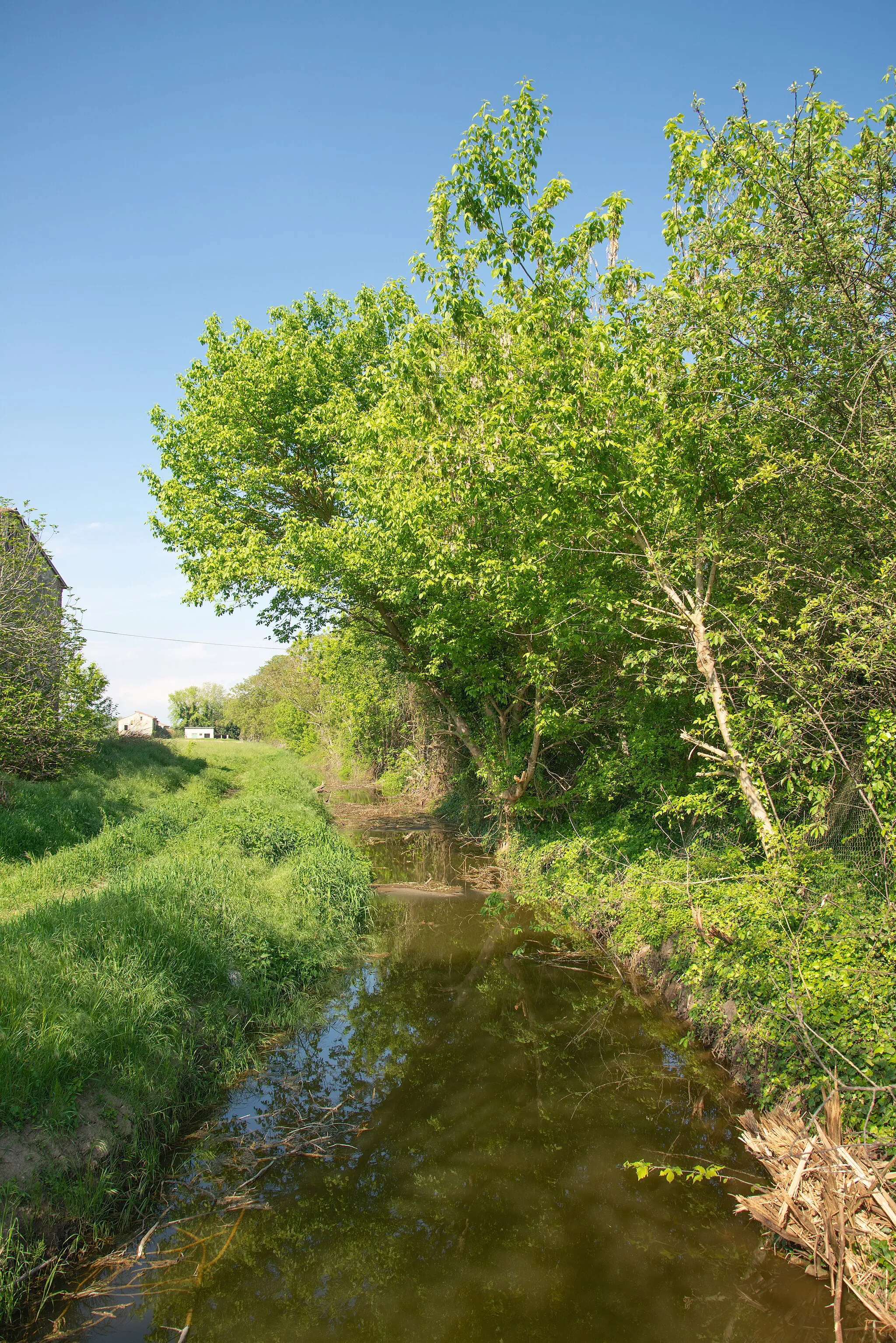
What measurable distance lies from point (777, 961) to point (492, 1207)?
3.03 m

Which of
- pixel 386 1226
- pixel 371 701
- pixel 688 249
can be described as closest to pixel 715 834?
pixel 386 1226

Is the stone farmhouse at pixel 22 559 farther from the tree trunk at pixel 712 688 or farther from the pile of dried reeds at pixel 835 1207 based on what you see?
the pile of dried reeds at pixel 835 1207

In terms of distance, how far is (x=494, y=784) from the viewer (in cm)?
1638

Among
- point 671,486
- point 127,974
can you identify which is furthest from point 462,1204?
point 671,486

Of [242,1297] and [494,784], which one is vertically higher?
[494,784]

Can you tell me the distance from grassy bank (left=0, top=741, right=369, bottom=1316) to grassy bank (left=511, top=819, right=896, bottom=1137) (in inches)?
185

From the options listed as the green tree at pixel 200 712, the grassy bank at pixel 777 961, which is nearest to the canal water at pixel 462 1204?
the grassy bank at pixel 777 961

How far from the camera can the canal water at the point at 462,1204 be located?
449cm

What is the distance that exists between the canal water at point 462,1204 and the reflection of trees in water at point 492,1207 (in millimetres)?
16

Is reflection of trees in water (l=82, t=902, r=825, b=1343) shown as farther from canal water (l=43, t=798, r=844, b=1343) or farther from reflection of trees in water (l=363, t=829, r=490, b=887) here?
reflection of trees in water (l=363, t=829, r=490, b=887)

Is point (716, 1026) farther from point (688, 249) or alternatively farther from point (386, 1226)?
point (688, 249)

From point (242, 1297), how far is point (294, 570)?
504 inches

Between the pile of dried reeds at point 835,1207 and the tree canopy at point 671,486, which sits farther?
the tree canopy at point 671,486

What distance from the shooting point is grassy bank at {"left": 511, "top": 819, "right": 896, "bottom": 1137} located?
5.09 m
